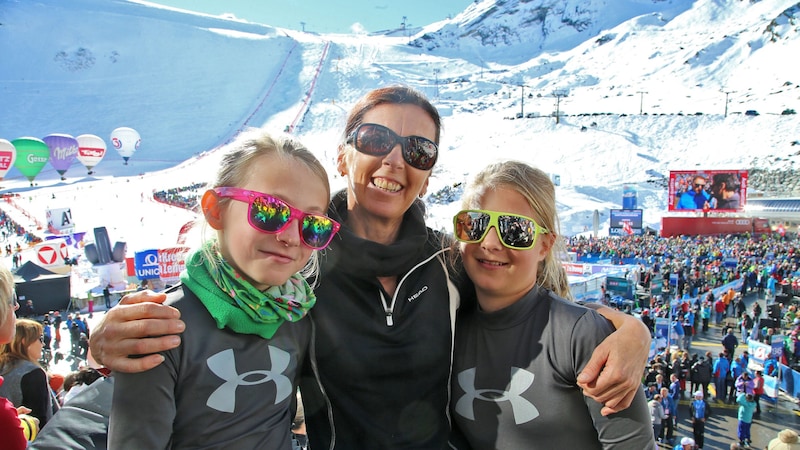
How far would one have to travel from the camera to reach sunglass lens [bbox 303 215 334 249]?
1642 millimetres

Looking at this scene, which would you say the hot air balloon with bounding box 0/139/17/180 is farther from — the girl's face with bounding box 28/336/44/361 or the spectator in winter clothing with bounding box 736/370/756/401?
the spectator in winter clothing with bounding box 736/370/756/401

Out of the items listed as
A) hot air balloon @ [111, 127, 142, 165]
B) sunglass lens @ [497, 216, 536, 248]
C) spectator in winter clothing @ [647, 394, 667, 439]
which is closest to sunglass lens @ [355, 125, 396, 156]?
sunglass lens @ [497, 216, 536, 248]

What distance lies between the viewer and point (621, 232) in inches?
1068

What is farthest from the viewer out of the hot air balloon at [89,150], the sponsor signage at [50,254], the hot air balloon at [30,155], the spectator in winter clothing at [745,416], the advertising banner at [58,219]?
the hot air balloon at [89,150]

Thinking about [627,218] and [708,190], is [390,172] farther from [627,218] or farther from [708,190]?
[708,190]

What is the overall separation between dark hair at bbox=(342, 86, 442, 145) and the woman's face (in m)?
0.02

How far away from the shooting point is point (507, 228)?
6.18 feet

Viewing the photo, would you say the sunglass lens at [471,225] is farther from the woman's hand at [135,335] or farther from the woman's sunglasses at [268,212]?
the woman's hand at [135,335]

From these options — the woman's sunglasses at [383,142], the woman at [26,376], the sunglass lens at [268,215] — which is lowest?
the woman at [26,376]

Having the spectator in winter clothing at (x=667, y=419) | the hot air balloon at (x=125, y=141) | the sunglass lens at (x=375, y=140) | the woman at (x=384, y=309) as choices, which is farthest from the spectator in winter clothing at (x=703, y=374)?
the hot air balloon at (x=125, y=141)

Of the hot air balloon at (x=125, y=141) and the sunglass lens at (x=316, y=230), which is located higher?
the hot air balloon at (x=125, y=141)

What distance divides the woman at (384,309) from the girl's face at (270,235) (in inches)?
11.7

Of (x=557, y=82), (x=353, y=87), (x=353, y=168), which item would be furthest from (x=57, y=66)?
(x=353, y=168)

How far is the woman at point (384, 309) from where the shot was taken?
1.84 meters
